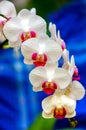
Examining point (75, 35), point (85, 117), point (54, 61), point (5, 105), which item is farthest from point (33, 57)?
point (75, 35)

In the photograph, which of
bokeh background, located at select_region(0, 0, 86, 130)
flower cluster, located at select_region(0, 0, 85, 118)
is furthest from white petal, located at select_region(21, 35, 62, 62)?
bokeh background, located at select_region(0, 0, 86, 130)

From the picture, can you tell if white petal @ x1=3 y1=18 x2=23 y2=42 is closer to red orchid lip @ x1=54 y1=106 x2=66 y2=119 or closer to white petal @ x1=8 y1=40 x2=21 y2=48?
white petal @ x1=8 y1=40 x2=21 y2=48

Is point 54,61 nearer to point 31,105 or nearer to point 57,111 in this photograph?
point 57,111

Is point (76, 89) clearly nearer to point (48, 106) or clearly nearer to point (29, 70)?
point (48, 106)

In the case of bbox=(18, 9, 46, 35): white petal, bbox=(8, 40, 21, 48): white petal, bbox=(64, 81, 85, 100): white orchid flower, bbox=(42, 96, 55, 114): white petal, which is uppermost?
bbox=(18, 9, 46, 35): white petal

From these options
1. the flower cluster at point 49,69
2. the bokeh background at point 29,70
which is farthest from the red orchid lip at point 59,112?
the bokeh background at point 29,70
